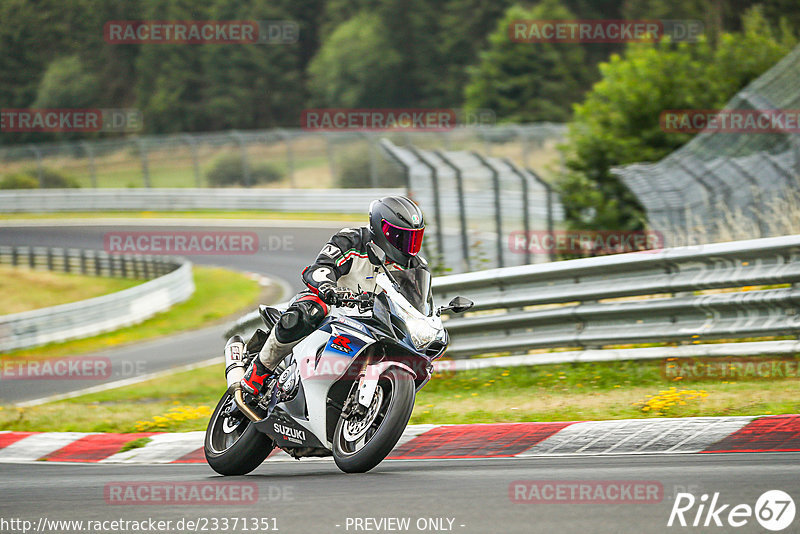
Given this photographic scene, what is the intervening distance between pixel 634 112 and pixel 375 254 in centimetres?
1117

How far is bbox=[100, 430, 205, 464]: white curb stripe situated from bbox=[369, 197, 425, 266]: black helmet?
2766 mm

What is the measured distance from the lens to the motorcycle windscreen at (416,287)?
607 cm

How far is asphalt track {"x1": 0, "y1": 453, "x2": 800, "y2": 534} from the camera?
450cm

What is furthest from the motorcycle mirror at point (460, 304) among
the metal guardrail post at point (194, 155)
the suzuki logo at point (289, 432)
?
the metal guardrail post at point (194, 155)

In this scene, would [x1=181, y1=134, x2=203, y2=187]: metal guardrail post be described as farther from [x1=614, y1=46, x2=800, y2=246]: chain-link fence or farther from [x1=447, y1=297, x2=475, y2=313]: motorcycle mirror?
[x1=447, y1=297, x2=475, y2=313]: motorcycle mirror

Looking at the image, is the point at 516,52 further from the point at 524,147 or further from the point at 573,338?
the point at 573,338


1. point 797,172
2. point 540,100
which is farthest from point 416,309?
point 540,100

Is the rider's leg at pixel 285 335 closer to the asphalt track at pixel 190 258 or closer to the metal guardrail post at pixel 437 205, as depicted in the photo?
the metal guardrail post at pixel 437 205

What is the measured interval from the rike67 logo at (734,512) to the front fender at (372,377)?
1.73m

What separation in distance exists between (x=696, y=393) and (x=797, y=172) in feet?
16.1

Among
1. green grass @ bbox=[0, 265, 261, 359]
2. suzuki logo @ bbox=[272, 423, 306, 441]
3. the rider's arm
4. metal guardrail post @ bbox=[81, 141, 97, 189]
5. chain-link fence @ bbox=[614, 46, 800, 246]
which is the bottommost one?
green grass @ bbox=[0, 265, 261, 359]

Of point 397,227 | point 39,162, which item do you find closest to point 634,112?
point 397,227

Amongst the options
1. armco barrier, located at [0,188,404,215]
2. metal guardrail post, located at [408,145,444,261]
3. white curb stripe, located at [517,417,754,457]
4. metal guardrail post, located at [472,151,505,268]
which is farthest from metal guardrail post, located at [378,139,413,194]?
armco barrier, located at [0,188,404,215]

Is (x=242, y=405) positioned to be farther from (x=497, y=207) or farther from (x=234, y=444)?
(x=497, y=207)
